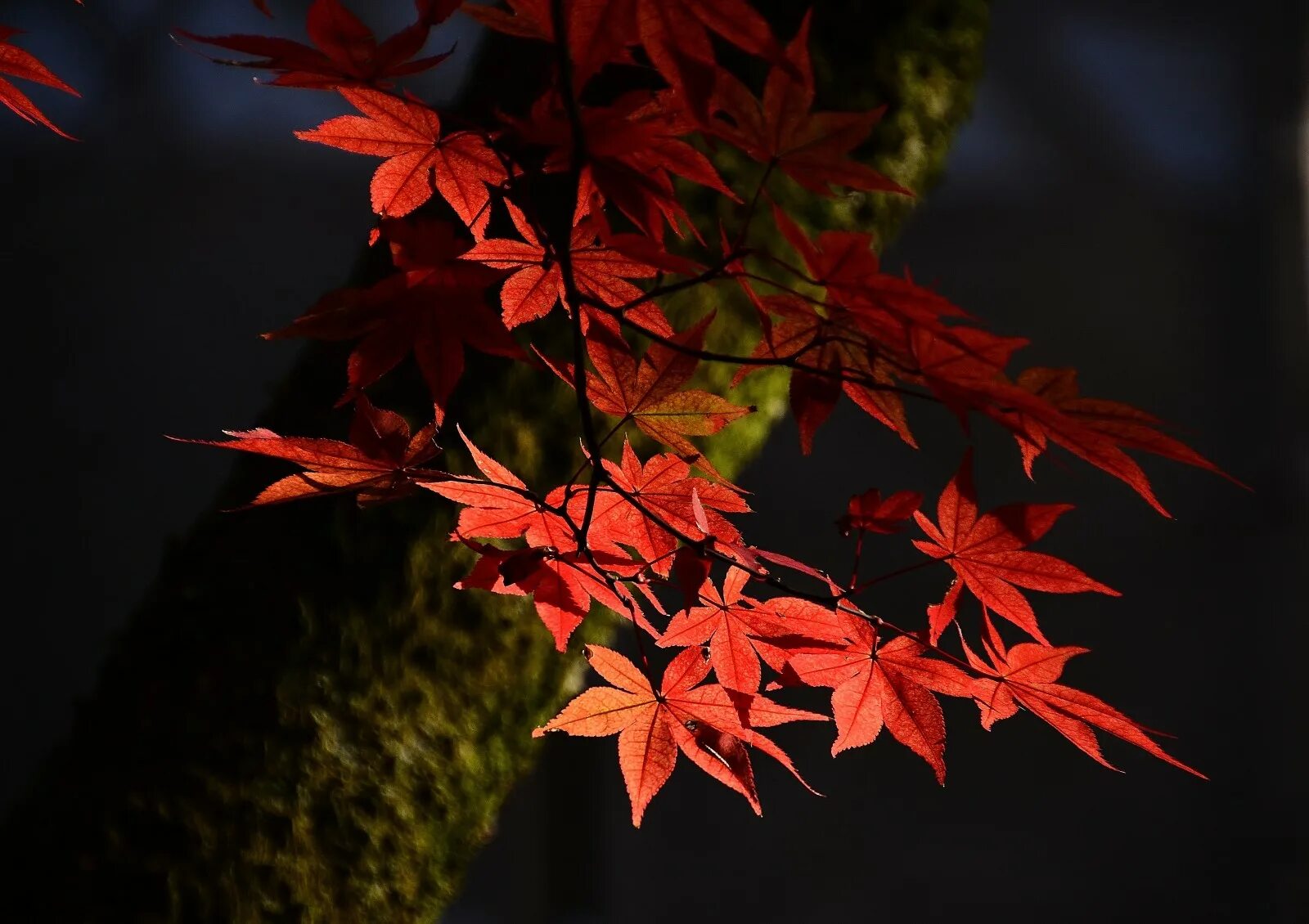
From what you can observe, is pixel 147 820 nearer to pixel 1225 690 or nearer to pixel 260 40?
pixel 260 40

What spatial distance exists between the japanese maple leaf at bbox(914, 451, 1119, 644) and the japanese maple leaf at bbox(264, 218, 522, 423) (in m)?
0.22

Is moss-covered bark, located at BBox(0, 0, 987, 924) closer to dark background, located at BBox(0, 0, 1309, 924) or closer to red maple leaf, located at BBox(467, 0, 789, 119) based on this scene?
red maple leaf, located at BBox(467, 0, 789, 119)

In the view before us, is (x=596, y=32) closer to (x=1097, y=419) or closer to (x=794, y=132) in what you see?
(x=794, y=132)

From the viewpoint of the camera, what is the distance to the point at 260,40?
36 centimetres

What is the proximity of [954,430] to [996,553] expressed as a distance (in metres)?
1.87

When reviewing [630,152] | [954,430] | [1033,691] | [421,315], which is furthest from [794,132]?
[954,430]

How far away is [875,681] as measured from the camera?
1.52ft

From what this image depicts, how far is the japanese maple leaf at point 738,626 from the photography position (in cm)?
46

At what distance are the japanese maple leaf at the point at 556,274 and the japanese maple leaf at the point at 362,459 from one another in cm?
7

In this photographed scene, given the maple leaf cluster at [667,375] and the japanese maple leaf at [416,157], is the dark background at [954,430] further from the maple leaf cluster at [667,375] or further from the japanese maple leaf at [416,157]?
the japanese maple leaf at [416,157]

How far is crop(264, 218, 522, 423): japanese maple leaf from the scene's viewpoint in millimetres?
377


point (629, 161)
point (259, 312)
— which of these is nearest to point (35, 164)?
point (259, 312)

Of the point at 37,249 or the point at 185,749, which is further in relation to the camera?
the point at 37,249

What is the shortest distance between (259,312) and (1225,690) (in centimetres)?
237
